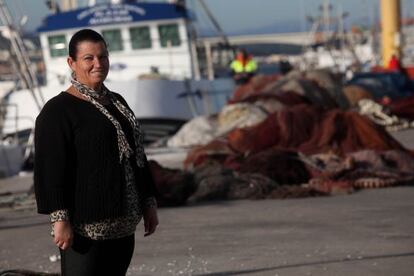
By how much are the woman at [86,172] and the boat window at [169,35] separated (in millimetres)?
21780

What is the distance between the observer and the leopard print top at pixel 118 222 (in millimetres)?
4688

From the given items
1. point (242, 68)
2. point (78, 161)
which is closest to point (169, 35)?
point (242, 68)

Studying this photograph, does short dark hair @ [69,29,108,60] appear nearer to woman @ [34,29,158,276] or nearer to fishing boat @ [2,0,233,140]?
woman @ [34,29,158,276]

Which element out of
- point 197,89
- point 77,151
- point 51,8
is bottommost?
point 197,89

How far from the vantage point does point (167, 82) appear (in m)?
24.3

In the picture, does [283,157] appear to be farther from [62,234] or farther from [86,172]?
[62,234]

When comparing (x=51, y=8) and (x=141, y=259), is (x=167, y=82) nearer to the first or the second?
(x=51, y=8)

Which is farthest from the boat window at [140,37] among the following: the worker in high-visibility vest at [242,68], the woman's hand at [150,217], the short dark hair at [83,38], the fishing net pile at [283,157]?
the short dark hair at [83,38]

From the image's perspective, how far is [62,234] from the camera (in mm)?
4594

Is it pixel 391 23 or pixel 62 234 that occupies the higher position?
pixel 62 234

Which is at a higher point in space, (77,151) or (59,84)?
(77,151)

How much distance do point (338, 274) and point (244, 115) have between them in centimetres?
1194

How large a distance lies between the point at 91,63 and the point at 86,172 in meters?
0.49

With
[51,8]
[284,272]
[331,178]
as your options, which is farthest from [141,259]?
[51,8]
